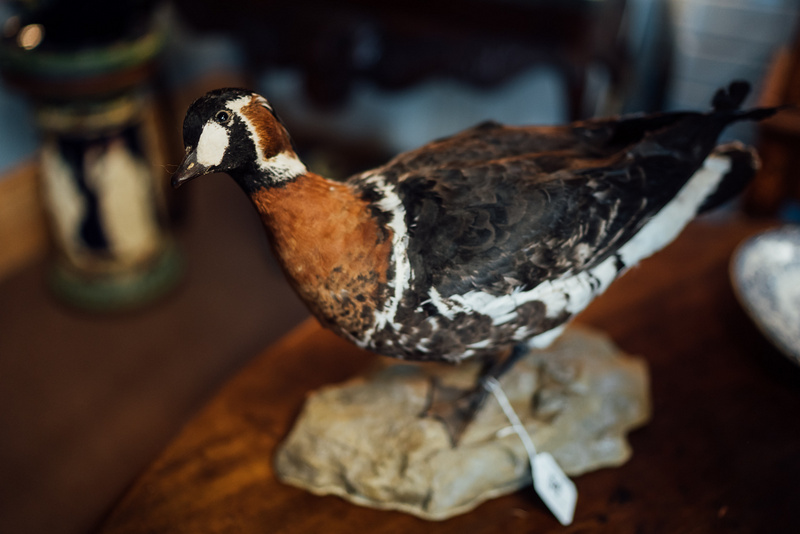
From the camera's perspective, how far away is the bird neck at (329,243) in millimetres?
601

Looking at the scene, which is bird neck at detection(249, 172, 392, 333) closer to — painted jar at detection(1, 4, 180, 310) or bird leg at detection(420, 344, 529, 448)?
bird leg at detection(420, 344, 529, 448)

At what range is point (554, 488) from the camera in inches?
29.0

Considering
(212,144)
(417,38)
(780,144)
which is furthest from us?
(417,38)

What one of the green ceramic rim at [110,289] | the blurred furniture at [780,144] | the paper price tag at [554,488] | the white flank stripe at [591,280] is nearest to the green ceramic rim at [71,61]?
the green ceramic rim at [110,289]

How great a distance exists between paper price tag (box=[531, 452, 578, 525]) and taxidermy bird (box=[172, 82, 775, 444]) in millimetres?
148

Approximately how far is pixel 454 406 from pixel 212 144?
42 cm

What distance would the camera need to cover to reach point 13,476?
Result: 1239mm

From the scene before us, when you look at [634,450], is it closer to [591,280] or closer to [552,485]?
[552,485]

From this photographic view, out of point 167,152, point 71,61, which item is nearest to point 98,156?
point 71,61

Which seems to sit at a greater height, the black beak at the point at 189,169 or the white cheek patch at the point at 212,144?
the white cheek patch at the point at 212,144

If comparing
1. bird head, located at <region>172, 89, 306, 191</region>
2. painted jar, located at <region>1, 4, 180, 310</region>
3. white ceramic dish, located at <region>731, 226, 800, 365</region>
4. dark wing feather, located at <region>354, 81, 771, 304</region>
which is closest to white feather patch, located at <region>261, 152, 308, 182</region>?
bird head, located at <region>172, 89, 306, 191</region>

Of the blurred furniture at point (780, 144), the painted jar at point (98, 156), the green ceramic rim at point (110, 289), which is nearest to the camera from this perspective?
the blurred furniture at point (780, 144)

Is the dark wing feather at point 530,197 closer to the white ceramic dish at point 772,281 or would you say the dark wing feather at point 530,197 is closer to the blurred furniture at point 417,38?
the white ceramic dish at point 772,281

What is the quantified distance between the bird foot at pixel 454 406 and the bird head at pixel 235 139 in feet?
1.15
